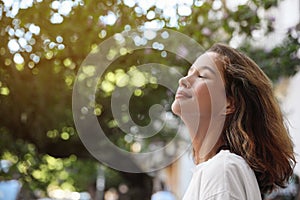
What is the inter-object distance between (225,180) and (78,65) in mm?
924

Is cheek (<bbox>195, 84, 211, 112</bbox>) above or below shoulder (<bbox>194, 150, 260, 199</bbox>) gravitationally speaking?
above

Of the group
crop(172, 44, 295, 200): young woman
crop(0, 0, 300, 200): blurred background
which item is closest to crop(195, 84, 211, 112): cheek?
crop(172, 44, 295, 200): young woman

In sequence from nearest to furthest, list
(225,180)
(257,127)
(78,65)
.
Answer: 1. (225,180)
2. (257,127)
3. (78,65)

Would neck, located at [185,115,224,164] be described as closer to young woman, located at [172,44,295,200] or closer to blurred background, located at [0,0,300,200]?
young woman, located at [172,44,295,200]

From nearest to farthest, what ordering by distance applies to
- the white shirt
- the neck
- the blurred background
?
the white shirt → the neck → the blurred background

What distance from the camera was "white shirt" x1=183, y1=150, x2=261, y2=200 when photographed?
0.67 metres

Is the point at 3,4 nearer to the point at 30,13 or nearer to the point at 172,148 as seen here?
the point at 30,13

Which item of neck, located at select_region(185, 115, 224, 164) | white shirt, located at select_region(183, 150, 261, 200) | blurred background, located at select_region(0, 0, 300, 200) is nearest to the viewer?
white shirt, located at select_region(183, 150, 261, 200)

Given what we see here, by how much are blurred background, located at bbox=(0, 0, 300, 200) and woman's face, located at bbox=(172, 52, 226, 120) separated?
2.34ft

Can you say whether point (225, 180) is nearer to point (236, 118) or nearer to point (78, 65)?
point (236, 118)

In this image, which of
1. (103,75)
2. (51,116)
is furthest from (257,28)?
(51,116)

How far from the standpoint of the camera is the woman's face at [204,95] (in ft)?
2.63

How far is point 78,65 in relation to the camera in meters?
1.52

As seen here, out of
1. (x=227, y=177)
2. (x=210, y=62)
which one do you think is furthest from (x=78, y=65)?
(x=227, y=177)
